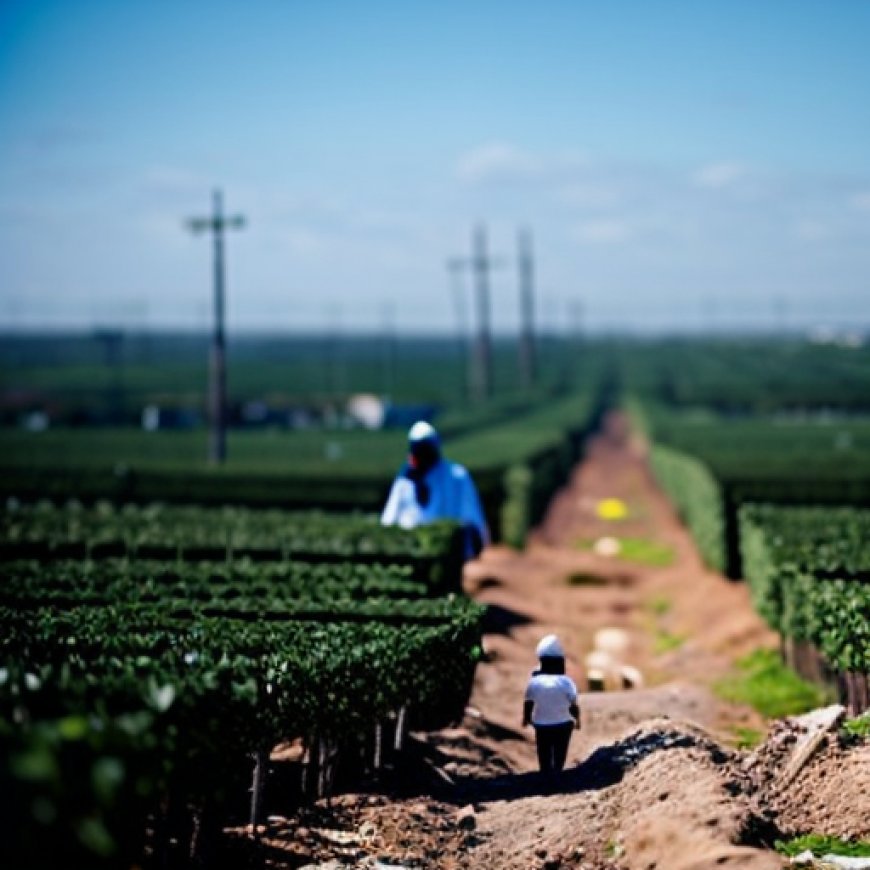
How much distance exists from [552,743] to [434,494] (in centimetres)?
510

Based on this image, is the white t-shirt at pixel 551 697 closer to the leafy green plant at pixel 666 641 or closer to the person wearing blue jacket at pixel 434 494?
the person wearing blue jacket at pixel 434 494

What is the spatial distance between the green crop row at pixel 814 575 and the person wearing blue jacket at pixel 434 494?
12.2ft

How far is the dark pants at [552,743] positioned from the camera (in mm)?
11999

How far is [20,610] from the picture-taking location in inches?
562

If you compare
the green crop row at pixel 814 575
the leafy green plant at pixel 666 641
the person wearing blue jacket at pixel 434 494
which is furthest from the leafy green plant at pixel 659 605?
the person wearing blue jacket at pixel 434 494

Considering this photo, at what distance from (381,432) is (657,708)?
4653 cm

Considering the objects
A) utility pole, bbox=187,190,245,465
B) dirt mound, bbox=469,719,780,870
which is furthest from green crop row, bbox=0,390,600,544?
dirt mound, bbox=469,719,780,870

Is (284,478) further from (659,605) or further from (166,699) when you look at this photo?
(166,699)

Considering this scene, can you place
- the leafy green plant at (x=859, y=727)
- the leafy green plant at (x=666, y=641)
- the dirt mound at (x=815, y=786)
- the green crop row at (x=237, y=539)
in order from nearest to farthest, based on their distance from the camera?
the dirt mound at (x=815, y=786)
the leafy green plant at (x=859, y=727)
the green crop row at (x=237, y=539)
the leafy green plant at (x=666, y=641)

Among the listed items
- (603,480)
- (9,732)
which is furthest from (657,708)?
(603,480)

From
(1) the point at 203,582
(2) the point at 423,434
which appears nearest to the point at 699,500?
(2) the point at 423,434

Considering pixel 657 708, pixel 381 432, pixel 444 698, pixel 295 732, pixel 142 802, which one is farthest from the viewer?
pixel 381 432

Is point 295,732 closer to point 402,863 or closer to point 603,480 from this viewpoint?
point 402,863

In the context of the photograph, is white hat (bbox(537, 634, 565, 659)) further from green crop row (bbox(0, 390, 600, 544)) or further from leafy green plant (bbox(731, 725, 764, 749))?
green crop row (bbox(0, 390, 600, 544))
